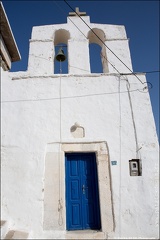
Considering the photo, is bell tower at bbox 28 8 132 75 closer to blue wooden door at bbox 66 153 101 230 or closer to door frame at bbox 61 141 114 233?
door frame at bbox 61 141 114 233

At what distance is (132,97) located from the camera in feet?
16.3

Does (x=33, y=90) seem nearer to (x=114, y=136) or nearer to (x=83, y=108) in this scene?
(x=83, y=108)

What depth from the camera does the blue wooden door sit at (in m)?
4.21

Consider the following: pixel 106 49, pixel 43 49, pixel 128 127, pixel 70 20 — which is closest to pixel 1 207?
pixel 128 127

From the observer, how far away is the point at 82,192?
4391 mm

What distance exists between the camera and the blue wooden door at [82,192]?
421 centimetres

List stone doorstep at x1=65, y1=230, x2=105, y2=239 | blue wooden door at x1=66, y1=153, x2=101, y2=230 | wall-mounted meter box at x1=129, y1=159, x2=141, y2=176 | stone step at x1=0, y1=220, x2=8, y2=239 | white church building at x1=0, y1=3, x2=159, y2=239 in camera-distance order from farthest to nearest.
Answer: wall-mounted meter box at x1=129, y1=159, x2=141, y2=176 → blue wooden door at x1=66, y1=153, x2=101, y2=230 → white church building at x1=0, y1=3, x2=159, y2=239 → stone doorstep at x1=65, y1=230, x2=105, y2=239 → stone step at x1=0, y1=220, x2=8, y2=239

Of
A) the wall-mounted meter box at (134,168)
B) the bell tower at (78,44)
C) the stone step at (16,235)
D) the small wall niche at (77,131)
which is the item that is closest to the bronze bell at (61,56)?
the bell tower at (78,44)

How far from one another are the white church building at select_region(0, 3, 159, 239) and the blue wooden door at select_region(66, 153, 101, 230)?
0.07 feet

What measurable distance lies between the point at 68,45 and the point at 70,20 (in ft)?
3.20

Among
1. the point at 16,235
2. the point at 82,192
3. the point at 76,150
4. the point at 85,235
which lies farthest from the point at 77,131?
the point at 16,235

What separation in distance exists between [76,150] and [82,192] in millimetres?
984

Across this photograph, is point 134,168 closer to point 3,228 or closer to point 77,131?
point 77,131

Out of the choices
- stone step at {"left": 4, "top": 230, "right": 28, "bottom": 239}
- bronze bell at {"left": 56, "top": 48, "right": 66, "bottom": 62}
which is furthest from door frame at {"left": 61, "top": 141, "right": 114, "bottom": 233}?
bronze bell at {"left": 56, "top": 48, "right": 66, "bottom": 62}
